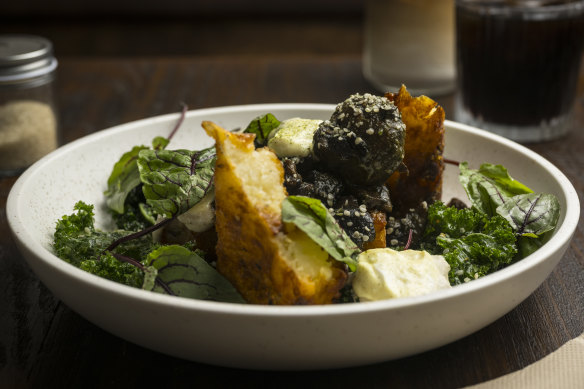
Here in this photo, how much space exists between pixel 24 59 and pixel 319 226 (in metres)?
1.62

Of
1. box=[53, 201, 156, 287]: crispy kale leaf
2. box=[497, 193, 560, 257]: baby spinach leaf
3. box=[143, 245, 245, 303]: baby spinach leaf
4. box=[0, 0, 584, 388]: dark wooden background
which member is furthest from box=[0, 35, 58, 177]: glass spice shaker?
box=[497, 193, 560, 257]: baby spinach leaf

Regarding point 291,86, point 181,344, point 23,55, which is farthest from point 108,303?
point 291,86

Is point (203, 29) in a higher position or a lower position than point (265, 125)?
lower

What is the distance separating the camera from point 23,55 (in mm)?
2328

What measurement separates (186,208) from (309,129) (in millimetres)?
302

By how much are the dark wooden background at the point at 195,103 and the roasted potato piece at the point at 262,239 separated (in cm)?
15

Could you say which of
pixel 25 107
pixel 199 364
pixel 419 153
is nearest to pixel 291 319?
pixel 199 364

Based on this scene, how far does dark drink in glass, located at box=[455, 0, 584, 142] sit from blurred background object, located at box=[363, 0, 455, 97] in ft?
0.85

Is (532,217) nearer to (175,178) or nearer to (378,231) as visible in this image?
(378,231)

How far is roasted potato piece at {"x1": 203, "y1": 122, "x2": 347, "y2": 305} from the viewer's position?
1069 millimetres

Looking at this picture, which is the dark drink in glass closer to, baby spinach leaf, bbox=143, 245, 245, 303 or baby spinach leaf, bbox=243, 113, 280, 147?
baby spinach leaf, bbox=243, 113, 280, 147

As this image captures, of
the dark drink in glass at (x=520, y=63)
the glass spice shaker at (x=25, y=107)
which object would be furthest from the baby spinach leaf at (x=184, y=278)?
the dark drink in glass at (x=520, y=63)

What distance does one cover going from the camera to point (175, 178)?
141 centimetres

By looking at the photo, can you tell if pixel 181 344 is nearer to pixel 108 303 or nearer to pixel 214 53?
pixel 108 303
